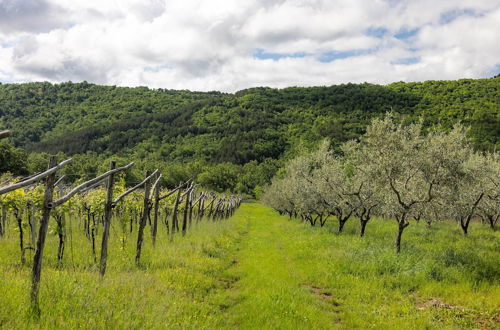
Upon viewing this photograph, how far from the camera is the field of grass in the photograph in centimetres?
677

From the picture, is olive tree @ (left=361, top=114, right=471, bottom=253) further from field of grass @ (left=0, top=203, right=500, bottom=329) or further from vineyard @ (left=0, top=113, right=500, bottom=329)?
field of grass @ (left=0, top=203, right=500, bottom=329)

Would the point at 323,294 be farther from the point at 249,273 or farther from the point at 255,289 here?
the point at 249,273

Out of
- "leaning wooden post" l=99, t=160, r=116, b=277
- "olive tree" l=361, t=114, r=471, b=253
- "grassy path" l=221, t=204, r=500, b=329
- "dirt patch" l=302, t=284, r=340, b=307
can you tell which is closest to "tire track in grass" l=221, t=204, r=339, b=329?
"grassy path" l=221, t=204, r=500, b=329

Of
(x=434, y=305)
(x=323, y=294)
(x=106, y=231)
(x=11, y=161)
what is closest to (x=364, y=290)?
(x=323, y=294)

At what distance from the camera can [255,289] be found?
1109cm

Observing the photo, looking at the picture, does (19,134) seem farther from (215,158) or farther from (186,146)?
(215,158)

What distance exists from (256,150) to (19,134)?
528 feet

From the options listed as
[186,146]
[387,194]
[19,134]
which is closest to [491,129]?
[387,194]

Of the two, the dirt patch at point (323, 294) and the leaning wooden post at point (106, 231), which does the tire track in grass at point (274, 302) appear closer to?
the dirt patch at point (323, 294)

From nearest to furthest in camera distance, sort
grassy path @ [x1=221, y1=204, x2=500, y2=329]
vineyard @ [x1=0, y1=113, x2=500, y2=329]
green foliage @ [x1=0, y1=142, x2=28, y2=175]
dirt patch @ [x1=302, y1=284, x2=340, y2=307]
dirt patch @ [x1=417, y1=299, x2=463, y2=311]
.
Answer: vineyard @ [x1=0, y1=113, x2=500, y2=329] → grassy path @ [x1=221, y1=204, x2=500, y2=329] → dirt patch @ [x1=417, y1=299, x2=463, y2=311] → dirt patch @ [x1=302, y1=284, x2=340, y2=307] → green foliage @ [x1=0, y1=142, x2=28, y2=175]

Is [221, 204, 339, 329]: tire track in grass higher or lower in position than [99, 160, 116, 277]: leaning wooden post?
lower

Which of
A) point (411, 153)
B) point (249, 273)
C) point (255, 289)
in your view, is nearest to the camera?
point (255, 289)

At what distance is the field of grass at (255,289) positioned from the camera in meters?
6.77

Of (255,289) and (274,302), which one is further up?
(274,302)
